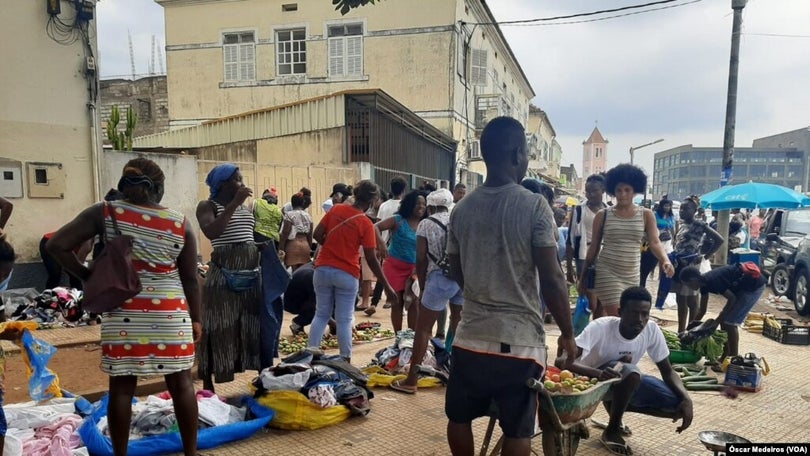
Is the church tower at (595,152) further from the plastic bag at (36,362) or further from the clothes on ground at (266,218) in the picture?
the plastic bag at (36,362)

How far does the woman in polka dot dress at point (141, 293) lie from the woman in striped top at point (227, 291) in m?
0.92

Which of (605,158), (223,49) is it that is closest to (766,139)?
(605,158)

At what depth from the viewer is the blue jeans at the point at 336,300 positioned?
177 inches

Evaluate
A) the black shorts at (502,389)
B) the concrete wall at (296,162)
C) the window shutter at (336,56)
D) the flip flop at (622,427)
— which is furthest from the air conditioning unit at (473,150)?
the black shorts at (502,389)

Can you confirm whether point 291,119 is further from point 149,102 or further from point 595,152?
point 595,152

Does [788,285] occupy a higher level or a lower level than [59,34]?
lower

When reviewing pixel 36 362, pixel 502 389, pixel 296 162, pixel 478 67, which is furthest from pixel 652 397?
pixel 478 67

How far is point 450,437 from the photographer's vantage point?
251 centimetres

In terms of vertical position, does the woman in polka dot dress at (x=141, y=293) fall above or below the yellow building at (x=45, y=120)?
below

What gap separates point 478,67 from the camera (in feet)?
72.6

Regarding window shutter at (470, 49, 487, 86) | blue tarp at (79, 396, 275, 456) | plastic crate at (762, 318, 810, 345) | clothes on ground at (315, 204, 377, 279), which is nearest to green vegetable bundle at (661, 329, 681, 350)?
plastic crate at (762, 318, 810, 345)

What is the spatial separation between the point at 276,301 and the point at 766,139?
96362mm

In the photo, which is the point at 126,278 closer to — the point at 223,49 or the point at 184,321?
the point at 184,321

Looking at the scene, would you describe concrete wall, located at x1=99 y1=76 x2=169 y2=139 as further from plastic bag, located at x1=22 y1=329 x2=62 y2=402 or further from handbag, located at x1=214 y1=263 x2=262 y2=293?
plastic bag, located at x1=22 y1=329 x2=62 y2=402
